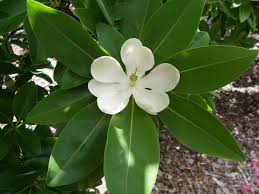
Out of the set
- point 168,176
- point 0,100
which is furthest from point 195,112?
point 168,176

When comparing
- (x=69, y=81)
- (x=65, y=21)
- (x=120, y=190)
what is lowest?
(x=120, y=190)

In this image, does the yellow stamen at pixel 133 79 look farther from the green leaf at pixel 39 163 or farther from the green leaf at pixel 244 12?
the green leaf at pixel 244 12

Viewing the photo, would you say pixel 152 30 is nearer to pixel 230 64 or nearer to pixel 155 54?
pixel 155 54

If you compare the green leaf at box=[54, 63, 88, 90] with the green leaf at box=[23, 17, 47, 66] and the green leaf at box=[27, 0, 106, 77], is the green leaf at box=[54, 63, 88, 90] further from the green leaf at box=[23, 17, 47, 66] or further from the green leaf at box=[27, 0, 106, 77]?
the green leaf at box=[23, 17, 47, 66]

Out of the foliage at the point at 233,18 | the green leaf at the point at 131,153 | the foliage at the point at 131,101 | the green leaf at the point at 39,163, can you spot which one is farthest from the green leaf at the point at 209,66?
the foliage at the point at 233,18

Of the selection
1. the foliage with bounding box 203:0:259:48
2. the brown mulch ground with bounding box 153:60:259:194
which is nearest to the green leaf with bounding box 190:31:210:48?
the foliage with bounding box 203:0:259:48

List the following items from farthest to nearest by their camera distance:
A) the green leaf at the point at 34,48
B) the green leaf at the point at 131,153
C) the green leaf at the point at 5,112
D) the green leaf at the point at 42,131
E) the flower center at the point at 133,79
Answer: the green leaf at the point at 42,131 < the green leaf at the point at 5,112 < the green leaf at the point at 34,48 < the flower center at the point at 133,79 < the green leaf at the point at 131,153

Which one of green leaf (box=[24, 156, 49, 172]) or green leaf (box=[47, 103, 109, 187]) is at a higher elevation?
green leaf (box=[47, 103, 109, 187])
